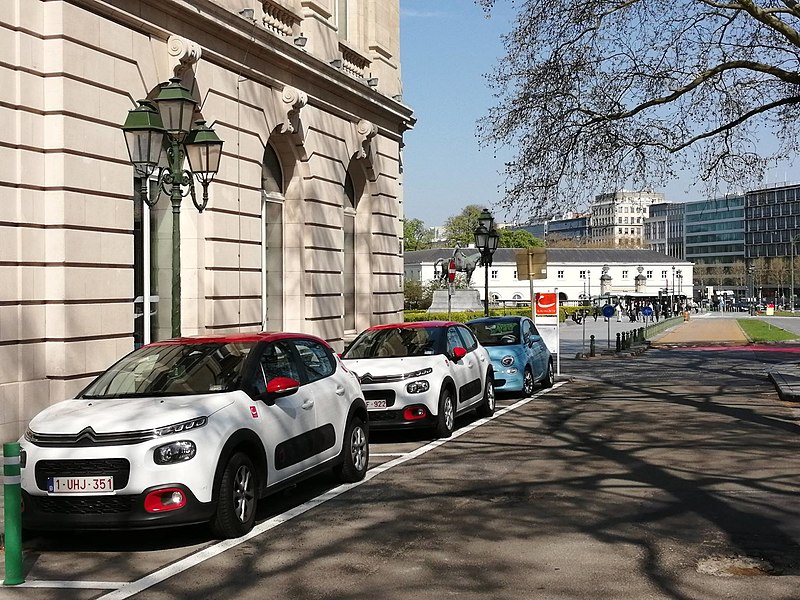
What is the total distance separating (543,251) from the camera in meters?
29.1

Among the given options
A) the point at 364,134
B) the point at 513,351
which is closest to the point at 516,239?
the point at 364,134

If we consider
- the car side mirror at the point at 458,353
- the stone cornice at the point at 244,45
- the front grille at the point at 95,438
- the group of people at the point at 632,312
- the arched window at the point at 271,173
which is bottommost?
the group of people at the point at 632,312

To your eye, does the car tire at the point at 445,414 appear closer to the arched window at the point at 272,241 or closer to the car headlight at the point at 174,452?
the car headlight at the point at 174,452

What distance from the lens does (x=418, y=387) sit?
14273 mm

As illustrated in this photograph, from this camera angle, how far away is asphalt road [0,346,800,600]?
712 centimetres

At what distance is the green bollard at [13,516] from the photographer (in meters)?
7.23

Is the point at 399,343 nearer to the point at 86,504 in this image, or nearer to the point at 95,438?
the point at 95,438

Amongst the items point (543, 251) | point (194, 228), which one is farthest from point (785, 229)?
point (194, 228)

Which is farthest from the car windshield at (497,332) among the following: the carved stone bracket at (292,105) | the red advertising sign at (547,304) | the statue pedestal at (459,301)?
the statue pedestal at (459,301)

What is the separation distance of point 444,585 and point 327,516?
2614 mm

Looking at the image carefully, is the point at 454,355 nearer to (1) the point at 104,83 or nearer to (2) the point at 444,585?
(1) the point at 104,83

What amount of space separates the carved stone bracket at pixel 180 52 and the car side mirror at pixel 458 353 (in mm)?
6337

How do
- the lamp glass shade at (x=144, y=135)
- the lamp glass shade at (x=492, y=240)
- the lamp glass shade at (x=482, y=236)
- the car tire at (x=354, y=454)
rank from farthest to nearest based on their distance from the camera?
the lamp glass shade at (x=492, y=240) → the lamp glass shade at (x=482, y=236) → the lamp glass shade at (x=144, y=135) → the car tire at (x=354, y=454)

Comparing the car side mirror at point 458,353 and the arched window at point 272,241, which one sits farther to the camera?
the arched window at point 272,241
